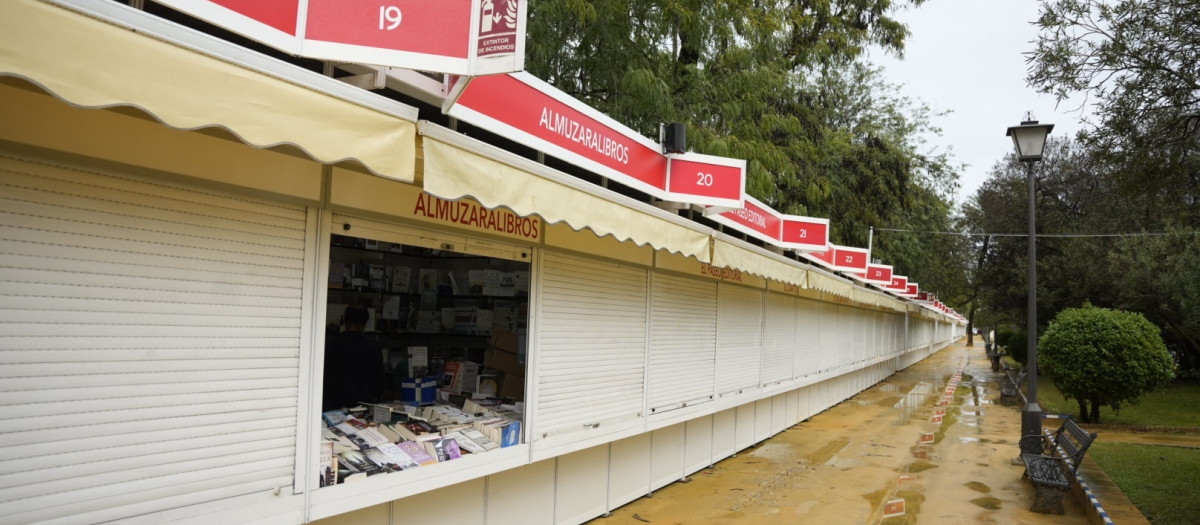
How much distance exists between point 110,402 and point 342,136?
1437 mm

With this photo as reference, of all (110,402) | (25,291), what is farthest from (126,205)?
(110,402)

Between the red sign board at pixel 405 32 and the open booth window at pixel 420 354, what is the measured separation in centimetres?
228

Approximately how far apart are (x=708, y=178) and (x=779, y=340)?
233 inches

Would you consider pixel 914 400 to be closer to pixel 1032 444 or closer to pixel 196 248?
pixel 1032 444

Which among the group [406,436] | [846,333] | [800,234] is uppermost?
[800,234]

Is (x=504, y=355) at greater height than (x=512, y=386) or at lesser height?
greater

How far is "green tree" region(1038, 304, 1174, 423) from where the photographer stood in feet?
43.6

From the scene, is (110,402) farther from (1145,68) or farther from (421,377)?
(1145,68)

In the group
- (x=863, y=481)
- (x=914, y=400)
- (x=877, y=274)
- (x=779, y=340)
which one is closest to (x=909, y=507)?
(x=863, y=481)

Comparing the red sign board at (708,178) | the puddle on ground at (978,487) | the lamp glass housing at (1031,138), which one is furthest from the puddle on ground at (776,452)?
the lamp glass housing at (1031,138)

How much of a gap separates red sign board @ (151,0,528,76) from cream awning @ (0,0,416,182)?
0.17 m

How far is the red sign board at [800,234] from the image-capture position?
1088 centimetres

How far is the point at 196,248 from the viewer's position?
3.15m

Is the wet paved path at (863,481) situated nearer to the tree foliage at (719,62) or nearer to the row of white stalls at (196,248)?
the row of white stalls at (196,248)
